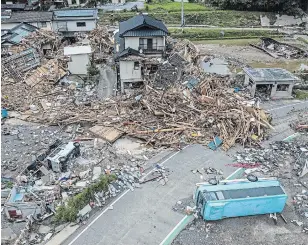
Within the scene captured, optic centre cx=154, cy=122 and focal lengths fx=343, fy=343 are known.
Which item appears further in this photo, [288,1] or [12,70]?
[288,1]

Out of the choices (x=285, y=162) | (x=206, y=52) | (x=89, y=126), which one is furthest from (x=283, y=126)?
(x=206, y=52)

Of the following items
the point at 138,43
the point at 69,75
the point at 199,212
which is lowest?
the point at 199,212

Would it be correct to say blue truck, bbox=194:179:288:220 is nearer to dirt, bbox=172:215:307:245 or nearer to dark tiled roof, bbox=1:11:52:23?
dirt, bbox=172:215:307:245

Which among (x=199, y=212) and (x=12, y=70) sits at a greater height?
(x=12, y=70)

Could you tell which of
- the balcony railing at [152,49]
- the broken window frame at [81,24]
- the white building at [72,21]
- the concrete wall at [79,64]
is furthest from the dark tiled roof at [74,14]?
the balcony railing at [152,49]

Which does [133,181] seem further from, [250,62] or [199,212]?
[250,62]

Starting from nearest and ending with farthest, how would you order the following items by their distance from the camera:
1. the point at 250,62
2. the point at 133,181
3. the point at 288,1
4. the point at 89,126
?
the point at 133,181, the point at 89,126, the point at 250,62, the point at 288,1
